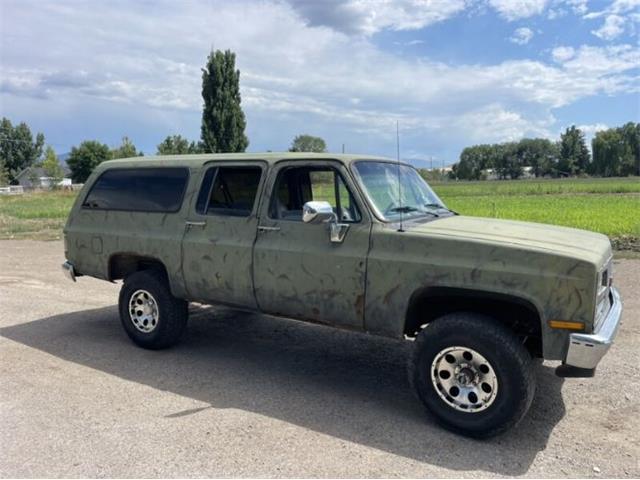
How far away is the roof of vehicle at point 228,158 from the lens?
487 centimetres

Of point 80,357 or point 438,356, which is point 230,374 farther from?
point 438,356

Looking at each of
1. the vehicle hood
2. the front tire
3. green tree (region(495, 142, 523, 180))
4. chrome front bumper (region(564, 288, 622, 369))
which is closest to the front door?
the vehicle hood

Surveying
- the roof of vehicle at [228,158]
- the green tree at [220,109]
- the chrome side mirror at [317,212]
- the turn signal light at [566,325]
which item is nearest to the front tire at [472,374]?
the turn signal light at [566,325]

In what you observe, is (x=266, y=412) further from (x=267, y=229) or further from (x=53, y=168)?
(x=53, y=168)

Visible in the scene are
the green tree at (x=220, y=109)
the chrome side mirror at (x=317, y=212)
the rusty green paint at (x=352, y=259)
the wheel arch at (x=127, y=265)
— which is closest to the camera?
the rusty green paint at (x=352, y=259)

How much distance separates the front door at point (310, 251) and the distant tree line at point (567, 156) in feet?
326

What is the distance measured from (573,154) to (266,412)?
11444 centimetres

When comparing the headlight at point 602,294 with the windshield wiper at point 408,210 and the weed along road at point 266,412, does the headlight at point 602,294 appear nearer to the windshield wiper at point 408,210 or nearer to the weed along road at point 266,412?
the weed along road at point 266,412

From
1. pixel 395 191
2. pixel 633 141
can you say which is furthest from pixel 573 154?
pixel 395 191

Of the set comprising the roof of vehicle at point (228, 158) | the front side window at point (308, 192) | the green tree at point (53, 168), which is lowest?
the front side window at point (308, 192)

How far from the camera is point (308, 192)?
17.1 feet

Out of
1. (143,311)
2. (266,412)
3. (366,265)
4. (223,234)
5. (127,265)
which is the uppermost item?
(223,234)

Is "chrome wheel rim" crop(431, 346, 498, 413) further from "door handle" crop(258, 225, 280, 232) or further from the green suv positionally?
"door handle" crop(258, 225, 280, 232)

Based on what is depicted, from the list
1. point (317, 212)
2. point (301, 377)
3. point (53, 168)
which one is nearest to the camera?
point (317, 212)
